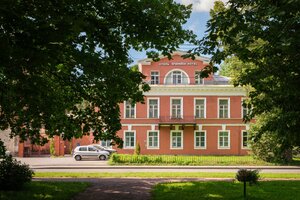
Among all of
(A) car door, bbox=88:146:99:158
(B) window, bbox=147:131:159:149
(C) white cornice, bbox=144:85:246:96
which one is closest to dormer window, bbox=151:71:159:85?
(C) white cornice, bbox=144:85:246:96

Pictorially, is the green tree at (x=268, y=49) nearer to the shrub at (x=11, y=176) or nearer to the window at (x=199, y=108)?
the shrub at (x=11, y=176)

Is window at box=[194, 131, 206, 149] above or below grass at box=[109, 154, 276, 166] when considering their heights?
above

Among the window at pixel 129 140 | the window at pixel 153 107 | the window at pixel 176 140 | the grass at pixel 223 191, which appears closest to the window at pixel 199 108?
the window at pixel 176 140

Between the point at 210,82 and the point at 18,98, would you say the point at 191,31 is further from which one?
the point at 210,82

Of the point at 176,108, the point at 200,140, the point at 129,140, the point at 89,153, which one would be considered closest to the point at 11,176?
the point at 89,153

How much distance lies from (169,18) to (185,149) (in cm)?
3417

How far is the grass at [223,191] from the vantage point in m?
13.0

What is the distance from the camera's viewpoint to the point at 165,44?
454 inches

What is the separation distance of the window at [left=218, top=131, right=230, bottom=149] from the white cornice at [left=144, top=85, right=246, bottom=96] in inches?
174

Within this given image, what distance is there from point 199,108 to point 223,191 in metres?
30.5

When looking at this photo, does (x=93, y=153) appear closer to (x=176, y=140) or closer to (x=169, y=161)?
(x=169, y=161)

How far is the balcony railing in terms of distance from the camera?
4403 cm

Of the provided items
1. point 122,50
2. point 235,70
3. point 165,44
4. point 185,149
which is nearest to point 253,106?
point 165,44

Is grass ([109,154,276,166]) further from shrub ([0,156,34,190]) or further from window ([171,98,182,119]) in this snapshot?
shrub ([0,156,34,190])
